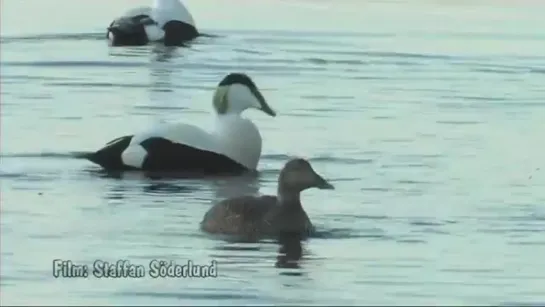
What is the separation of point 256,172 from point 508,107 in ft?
16.5

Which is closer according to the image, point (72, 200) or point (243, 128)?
point (72, 200)

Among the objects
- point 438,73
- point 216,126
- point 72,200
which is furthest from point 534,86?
point 72,200

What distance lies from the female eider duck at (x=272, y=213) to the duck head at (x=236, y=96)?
3.19 m

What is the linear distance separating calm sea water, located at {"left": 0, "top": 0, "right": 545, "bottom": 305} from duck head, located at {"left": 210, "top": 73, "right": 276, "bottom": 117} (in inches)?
19.2

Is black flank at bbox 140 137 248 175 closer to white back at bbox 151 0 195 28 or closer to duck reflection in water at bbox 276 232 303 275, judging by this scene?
duck reflection in water at bbox 276 232 303 275

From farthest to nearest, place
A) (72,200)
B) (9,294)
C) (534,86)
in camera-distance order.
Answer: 1. (534,86)
2. (72,200)
3. (9,294)

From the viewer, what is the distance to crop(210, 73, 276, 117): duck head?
14.7 m

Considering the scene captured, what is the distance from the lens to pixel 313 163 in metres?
14.5

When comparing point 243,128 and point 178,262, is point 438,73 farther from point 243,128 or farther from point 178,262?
point 178,262

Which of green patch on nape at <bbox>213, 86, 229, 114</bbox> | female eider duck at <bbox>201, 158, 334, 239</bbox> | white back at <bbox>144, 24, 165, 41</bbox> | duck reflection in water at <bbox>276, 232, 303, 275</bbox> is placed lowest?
white back at <bbox>144, 24, 165, 41</bbox>

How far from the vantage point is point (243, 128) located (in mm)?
14461

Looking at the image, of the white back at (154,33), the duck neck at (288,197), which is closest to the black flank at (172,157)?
the duck neck at (288,197)

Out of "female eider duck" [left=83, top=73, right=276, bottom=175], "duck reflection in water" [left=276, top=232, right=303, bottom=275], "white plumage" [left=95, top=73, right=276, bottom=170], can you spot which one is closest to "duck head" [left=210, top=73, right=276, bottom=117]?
"white plumage" [left=95, top=73, right=276, bottom=170]

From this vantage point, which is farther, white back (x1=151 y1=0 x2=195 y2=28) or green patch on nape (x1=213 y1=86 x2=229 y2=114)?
white back (x1=151 y1=0 x2=195 y2=28)
